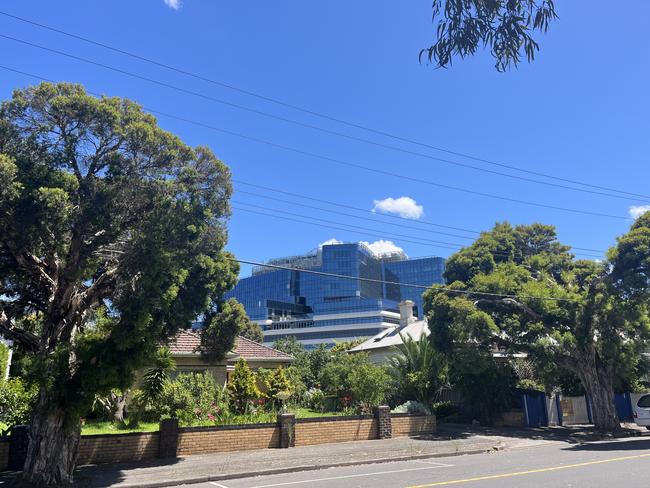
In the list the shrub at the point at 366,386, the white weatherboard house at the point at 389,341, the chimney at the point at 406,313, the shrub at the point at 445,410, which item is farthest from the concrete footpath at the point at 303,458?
the chimney at the point at 406,313

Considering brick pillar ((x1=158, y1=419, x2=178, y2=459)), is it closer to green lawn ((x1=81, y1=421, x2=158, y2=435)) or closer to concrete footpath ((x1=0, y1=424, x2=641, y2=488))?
concrete footpath ((x1=0, y1=424, x2=641, y2=488))

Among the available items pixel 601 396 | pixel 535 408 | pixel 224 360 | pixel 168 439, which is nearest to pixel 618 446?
pixel 601 396

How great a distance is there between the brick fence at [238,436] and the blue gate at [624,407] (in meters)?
12.9

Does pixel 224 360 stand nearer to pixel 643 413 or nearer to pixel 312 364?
pixel 643 413

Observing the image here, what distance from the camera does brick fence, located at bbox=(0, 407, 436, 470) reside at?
13.7 meters

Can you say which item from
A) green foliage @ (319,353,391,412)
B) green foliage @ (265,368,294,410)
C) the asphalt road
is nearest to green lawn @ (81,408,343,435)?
green foliage @ (265,368,294,410)

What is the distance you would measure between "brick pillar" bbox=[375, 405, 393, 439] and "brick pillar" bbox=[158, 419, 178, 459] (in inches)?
300

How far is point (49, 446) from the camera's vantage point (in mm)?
10875

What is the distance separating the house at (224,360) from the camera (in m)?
23.0

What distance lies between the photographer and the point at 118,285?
12.0 meters

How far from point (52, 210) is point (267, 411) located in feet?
43.8

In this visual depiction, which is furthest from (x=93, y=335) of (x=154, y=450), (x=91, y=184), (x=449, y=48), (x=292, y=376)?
(x=292, y=376)

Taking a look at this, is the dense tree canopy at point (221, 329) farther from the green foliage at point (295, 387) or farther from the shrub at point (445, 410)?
the shrub at point (445, 410)

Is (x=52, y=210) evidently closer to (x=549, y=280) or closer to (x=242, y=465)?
(x=242, y=465)
